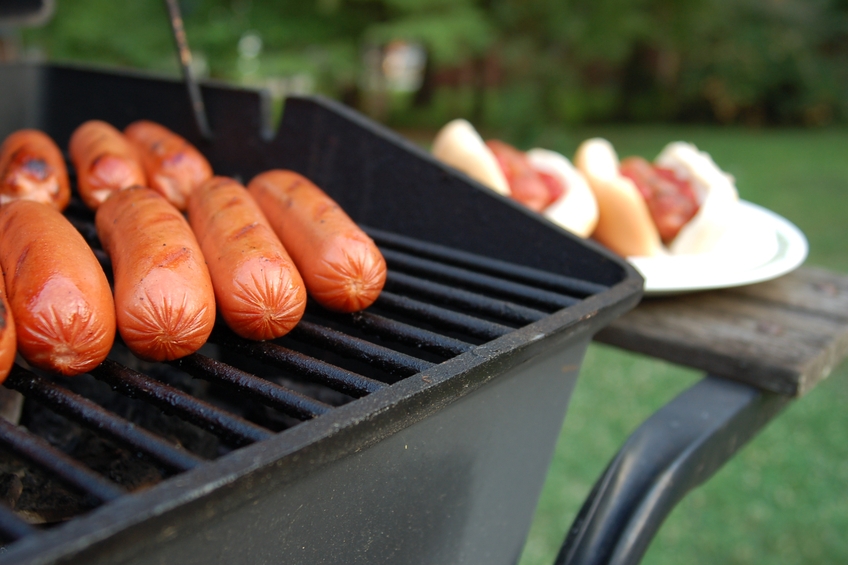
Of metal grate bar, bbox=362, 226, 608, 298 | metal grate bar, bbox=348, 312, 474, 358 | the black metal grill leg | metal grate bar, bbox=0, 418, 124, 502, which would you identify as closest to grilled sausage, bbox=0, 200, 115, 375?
metal grate bar, bbox=0, 418, 124, 502

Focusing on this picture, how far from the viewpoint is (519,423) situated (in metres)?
1.29

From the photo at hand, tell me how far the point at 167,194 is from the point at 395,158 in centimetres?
59

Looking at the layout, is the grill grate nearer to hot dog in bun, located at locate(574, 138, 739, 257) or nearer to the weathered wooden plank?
the weathered wooden plank

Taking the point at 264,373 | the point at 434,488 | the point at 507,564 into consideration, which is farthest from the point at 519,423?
the point at 264,373

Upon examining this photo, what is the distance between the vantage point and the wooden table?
1378 mm

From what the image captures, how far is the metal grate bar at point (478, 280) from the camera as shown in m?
1.38

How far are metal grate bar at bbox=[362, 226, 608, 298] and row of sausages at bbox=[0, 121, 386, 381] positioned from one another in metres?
0.33

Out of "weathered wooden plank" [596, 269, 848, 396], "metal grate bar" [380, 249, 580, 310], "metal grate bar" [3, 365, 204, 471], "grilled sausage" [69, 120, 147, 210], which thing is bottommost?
"weathered wooden plank" [596, 269, 848, 396]

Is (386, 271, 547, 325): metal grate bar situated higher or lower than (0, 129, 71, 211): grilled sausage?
lower

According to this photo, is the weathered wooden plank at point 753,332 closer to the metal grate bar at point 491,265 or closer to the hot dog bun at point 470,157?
the metal grate bar at point 491,265

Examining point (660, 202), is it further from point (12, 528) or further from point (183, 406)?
point (12, 528)

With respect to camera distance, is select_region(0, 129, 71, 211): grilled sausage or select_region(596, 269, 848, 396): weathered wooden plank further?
select_region(596, 269, 848, 396): weathered wooden plank

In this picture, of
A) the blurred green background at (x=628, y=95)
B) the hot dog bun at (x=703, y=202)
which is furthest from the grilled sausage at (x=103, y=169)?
the blurred green background at (x=628, y=95)

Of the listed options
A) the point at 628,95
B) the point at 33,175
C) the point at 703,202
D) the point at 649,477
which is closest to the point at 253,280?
the point at 33,175
